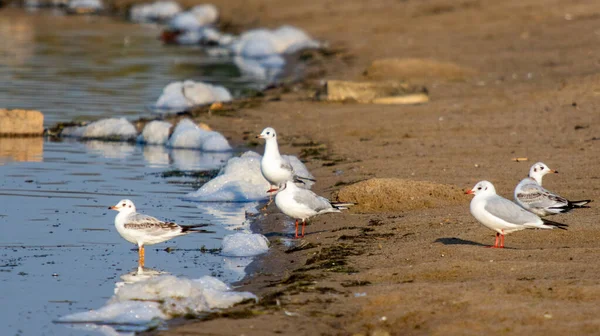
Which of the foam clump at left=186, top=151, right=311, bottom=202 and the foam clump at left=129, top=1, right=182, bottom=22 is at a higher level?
the foam clump at left=129, top=1, right=182, bottom=22

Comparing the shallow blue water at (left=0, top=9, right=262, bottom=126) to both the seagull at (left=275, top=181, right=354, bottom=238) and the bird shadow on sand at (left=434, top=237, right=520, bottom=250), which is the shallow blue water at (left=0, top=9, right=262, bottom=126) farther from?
the bird shadow on sand at (left=434, top=237, right=520, bottom=250)

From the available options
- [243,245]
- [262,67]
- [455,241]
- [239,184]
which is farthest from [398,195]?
[262,67]

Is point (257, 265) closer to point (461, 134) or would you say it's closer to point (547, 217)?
point (547, 217)

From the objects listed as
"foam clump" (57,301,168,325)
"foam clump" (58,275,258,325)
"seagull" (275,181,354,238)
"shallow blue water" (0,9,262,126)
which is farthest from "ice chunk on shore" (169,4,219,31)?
"foam clump" (57,301,168,325)

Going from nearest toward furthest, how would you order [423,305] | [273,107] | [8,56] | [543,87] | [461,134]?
1. [423,305]
2. [461,134]
3. [543,87]
4. [273,107]
5. [8,56]

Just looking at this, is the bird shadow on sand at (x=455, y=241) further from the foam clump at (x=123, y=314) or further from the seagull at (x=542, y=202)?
the foam clump at (x=123, y=314)

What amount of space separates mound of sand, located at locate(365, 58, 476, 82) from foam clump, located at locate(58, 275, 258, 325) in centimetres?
1382

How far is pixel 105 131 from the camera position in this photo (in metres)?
16.9

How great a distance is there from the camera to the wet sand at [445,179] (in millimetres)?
6855

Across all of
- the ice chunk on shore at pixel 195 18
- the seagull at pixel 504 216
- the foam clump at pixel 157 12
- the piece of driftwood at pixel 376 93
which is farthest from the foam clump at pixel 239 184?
the foam clump at pixel 157 12

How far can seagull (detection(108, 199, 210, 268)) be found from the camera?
9188mm

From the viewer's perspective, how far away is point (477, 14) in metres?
28.7

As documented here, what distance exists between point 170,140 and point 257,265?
756 cm

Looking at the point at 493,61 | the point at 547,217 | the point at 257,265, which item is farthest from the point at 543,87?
the point at 257,265
